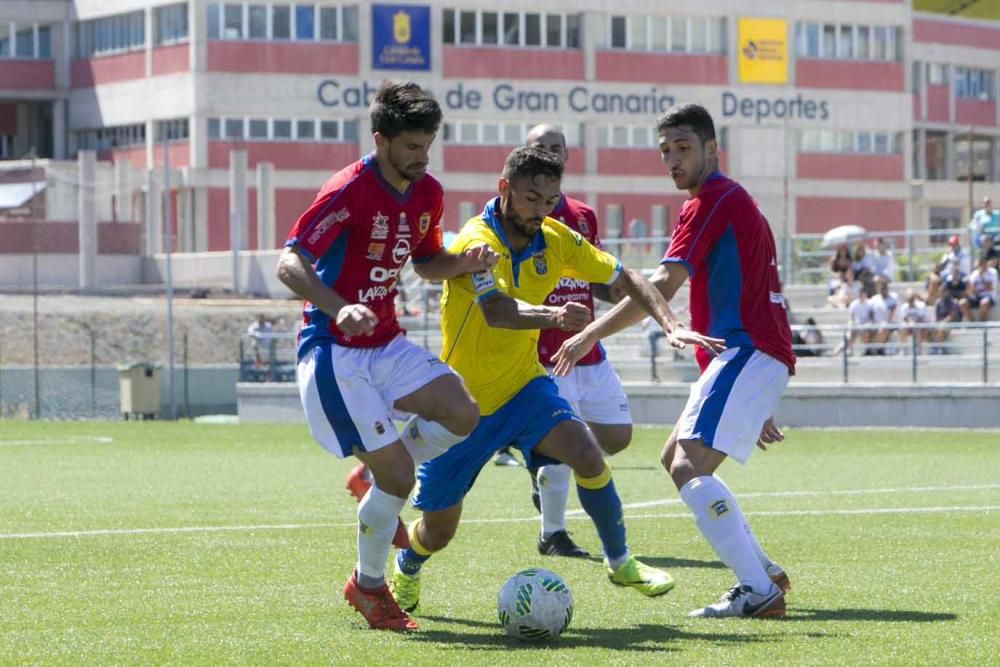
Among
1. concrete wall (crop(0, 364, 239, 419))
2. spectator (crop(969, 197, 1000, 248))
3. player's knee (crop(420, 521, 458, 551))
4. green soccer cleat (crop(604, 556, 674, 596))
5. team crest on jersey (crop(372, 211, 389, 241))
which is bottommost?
concrete wall (crop(0, 364, 239, 419))

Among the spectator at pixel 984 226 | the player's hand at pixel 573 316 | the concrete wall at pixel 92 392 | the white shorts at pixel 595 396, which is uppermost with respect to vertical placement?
the spectator at pixel 984 226

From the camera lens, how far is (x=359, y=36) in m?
64.3

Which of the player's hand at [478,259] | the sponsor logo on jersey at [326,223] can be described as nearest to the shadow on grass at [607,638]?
the player's hand at [478,259]

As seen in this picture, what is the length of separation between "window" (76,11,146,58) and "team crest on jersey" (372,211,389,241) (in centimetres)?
5965

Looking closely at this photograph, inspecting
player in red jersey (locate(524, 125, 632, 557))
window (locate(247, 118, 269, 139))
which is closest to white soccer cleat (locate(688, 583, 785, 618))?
player in red jersey (locate(524, 125, 632, 557))

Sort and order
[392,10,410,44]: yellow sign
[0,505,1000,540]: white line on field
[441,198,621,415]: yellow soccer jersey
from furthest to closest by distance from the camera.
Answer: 1. [392,10,410,44]: yellow sign
2. [0,505,1000,540]: white line on field
3. [441,198,621,415]: yellow soccer jersey

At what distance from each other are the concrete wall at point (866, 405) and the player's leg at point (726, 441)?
60.3 ft

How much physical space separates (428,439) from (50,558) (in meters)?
3.23

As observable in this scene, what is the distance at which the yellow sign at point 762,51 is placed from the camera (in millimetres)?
71062

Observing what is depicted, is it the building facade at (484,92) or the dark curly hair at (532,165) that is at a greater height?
the building facade at (484,92)

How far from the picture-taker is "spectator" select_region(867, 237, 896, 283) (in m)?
34.3

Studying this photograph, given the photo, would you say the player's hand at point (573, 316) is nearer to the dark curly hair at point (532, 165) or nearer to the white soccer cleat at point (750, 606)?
the dark curly hair at point (532, 165)

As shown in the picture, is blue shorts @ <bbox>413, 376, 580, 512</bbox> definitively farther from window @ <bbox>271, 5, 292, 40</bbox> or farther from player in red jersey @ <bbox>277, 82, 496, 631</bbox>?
window @ <bbox>271, 5, 292, 40</bbox>

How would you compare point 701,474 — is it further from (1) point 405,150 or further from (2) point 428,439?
(1) point 405,150
